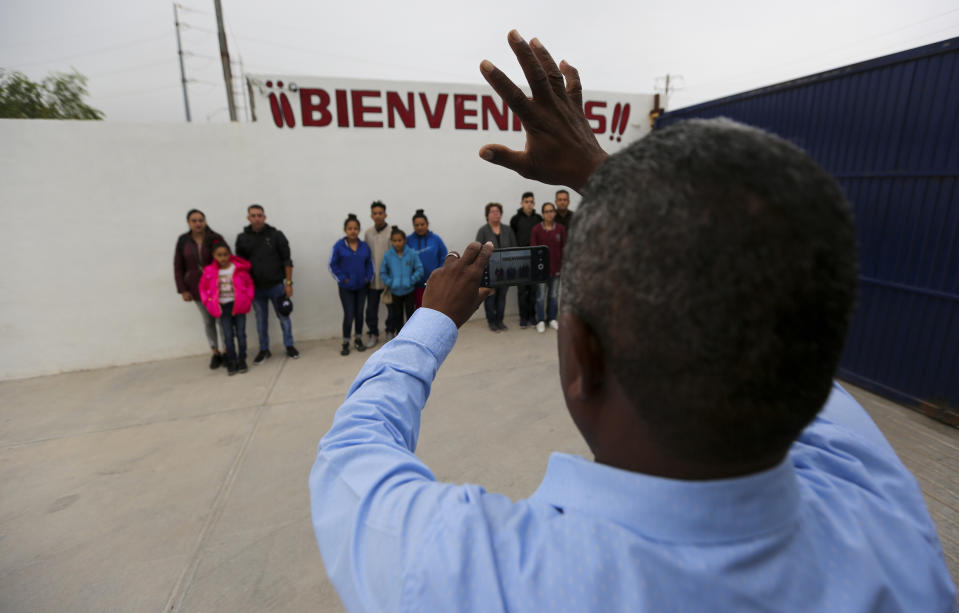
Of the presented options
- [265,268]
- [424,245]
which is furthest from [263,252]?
[424,245]

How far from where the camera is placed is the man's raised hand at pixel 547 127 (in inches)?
32.6

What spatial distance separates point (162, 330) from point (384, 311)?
2425mm

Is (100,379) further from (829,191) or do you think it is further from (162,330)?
(829,191)

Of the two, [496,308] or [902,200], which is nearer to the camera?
[902,200]

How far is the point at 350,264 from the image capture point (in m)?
5.02

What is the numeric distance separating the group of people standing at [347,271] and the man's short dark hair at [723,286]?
3.84 metres

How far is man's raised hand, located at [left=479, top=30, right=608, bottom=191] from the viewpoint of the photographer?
2.72 ft

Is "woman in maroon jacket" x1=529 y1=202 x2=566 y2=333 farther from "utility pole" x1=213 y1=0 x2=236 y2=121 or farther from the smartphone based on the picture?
"utility pole" x1=213 y1=0 x2=236 y2=121

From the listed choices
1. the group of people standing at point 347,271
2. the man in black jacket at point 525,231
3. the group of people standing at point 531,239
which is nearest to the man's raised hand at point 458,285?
the group of people standing at point 347,271

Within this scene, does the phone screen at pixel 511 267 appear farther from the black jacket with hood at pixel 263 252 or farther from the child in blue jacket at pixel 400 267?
the black jacket with hood at pixel 263 252

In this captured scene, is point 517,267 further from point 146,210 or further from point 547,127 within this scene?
point 146,210

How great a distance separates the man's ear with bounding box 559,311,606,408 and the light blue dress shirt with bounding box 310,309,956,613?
0.09 metres

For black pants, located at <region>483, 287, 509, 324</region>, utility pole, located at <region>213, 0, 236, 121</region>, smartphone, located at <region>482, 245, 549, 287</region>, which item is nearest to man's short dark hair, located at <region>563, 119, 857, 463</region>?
smartphone, located at <region>482, 245, 549, 287</region>

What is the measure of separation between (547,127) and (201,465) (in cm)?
323
